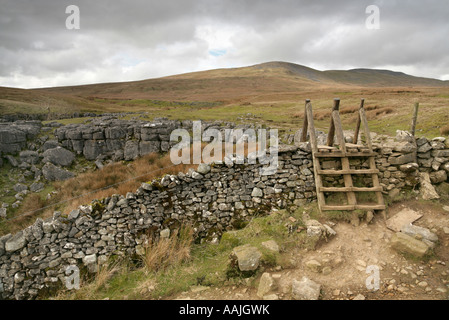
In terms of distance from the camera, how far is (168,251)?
6.57m

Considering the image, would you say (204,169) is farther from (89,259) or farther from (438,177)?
(438,177)

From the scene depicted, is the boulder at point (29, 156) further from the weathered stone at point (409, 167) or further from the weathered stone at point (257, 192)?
the weathered stone at point (409, 167)

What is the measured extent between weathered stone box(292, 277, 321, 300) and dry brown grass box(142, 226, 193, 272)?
3026 millimetres

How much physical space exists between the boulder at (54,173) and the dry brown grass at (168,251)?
10630mm

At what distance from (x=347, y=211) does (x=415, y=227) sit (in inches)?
56.9

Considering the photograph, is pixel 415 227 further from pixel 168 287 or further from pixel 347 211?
pixel 168 287

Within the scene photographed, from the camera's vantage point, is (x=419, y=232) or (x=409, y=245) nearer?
(x=409, y=245)

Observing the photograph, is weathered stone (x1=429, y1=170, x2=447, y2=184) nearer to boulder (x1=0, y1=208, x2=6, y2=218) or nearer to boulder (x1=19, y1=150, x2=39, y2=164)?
boulder (x1=0, y1=208, x2=6, y2=218)

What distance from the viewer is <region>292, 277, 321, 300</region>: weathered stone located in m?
4.29

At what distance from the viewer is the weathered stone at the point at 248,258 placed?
5.15 m

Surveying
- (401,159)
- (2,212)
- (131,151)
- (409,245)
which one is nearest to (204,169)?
(409,245)

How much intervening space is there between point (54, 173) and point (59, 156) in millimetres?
1643
